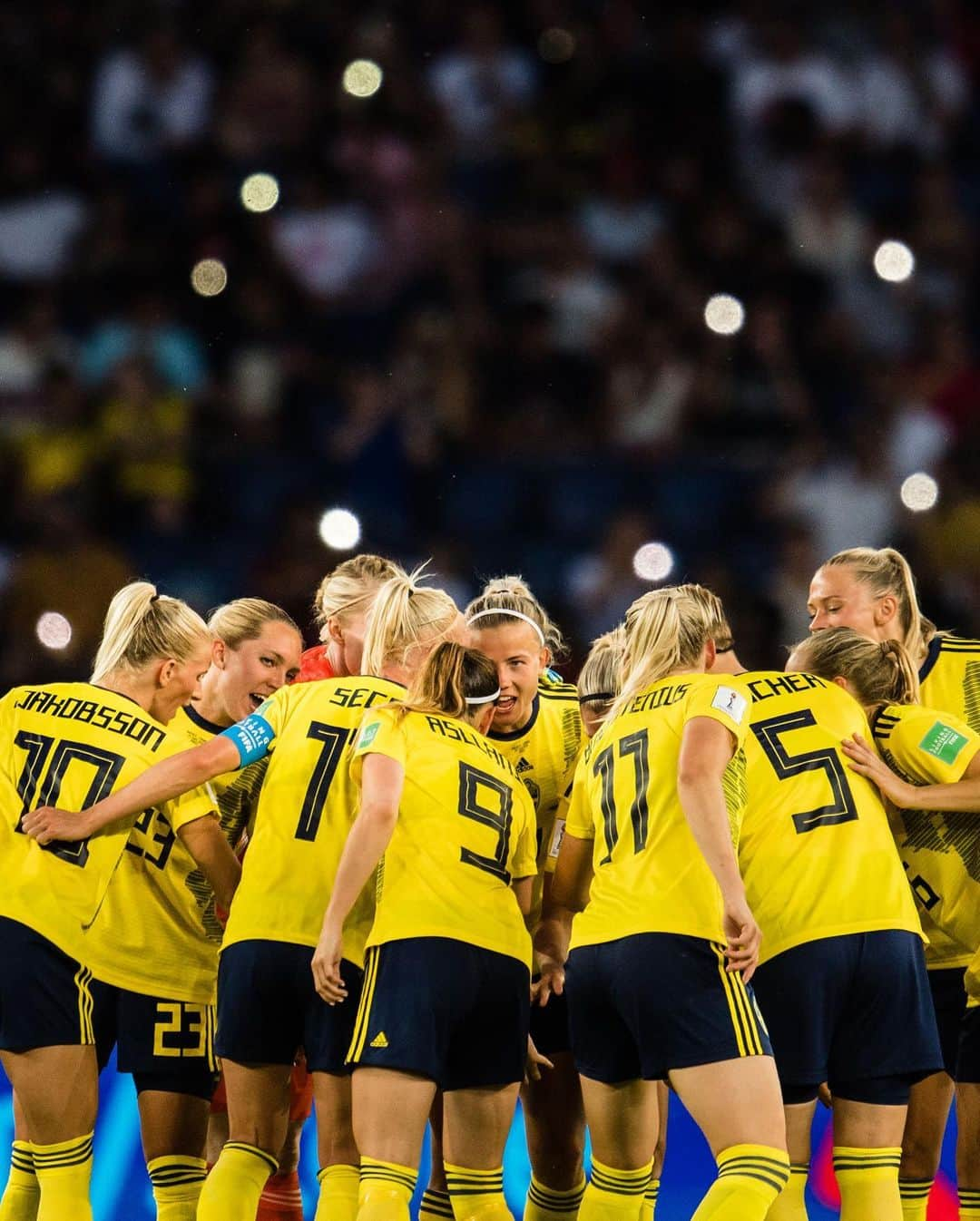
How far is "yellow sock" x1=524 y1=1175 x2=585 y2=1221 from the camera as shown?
4.80 metres

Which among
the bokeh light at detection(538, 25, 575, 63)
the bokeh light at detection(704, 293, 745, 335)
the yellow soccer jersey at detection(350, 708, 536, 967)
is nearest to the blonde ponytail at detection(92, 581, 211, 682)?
the yellow soccer jersey at detection(350, 708, 536, 967)

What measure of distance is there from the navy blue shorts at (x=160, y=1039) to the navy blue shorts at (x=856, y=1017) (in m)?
1.64

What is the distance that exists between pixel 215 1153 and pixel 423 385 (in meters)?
5.36

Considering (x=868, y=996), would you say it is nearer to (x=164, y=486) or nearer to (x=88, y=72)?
(x=164, y=486)

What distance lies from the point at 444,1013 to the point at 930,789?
4.70 feet

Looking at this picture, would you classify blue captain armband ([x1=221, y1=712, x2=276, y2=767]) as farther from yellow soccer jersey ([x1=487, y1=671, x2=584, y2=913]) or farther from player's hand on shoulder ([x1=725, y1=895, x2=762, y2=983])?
A: player's hand on shoulder ([x1=725, y1=895, x2=762, y2=983])

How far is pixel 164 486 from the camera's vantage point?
8.91m

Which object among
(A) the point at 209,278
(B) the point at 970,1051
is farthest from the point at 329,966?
(A) the point at 209,278

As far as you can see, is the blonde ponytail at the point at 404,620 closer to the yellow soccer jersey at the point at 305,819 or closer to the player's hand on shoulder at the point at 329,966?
the yellow soccer jersey at the point at 305,819

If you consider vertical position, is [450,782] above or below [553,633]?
below

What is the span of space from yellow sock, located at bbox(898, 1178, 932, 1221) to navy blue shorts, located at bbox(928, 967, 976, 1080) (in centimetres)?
33

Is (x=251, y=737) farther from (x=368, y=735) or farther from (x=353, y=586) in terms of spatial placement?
(x=353, y=586)

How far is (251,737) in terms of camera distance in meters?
4.45

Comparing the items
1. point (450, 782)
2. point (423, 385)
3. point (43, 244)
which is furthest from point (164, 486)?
point (450, 782)
